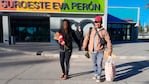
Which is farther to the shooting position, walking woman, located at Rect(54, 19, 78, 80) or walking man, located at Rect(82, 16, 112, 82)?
walking woman, located at Rect(54, 19, 78, 80)

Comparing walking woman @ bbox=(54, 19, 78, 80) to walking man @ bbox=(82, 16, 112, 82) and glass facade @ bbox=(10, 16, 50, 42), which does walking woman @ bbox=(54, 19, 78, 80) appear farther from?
glass facade @ bbox=(10, 16, 50, 42)

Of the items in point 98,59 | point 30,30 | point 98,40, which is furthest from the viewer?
point 30,30

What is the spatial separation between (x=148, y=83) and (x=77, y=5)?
15.4 meters

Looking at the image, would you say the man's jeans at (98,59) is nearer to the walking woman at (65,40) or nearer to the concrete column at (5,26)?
the walking woman at (65,40)

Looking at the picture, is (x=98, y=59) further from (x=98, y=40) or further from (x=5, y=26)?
(x=5, y=26)

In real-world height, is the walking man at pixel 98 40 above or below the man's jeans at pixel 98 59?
above

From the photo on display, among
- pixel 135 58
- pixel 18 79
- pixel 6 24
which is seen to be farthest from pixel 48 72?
pixel 6 24

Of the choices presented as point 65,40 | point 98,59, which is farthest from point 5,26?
point 98,59

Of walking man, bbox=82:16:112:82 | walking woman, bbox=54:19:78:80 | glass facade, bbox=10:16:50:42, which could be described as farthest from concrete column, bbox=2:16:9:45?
walking man, bbox=82:16:112:82

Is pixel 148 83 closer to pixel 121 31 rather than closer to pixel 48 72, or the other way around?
pixel 48 72

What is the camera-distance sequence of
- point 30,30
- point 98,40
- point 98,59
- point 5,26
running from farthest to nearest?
1. point 30,30
2. point 5,26
3. point 98,59
4. point 98,40

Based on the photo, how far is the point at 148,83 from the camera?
23.3 ft

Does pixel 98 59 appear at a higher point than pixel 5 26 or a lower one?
lower

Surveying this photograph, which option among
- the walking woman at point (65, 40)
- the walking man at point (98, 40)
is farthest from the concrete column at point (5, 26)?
the walking man at point (98, 40)
